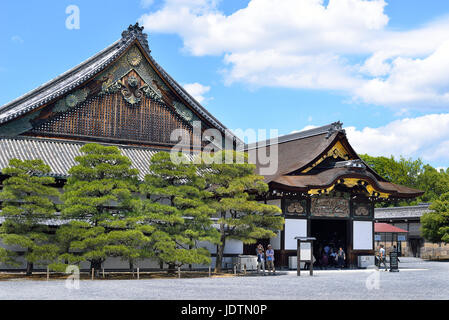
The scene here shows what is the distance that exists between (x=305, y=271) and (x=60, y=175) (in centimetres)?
1313

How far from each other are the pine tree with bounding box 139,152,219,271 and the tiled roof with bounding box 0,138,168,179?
411 cm

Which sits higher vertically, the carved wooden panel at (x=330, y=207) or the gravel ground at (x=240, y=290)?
the carved wooden panel at (x=330, y=207)

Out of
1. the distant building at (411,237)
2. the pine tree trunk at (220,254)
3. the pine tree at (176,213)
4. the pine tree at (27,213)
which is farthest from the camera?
the distant building at (411,237)

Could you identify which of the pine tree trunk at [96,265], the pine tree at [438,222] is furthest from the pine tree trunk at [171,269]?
the pine tree at [438,222]

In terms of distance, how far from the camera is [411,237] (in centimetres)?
5422

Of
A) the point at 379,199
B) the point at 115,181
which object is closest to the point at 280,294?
the point at 115,181

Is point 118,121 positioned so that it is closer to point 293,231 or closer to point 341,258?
point 293,231

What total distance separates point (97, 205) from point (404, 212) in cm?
4172

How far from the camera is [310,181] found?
29.2 m

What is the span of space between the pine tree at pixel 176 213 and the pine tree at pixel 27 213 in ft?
13.1

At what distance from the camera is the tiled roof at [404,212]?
179ft

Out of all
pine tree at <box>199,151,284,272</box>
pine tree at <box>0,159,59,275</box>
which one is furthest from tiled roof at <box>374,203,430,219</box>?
pine tree at <box>0,159,59,275</box>

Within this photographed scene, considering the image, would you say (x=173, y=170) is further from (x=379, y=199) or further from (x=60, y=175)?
(x=379, y=199)

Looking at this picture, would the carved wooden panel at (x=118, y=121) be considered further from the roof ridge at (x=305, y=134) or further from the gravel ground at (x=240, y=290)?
the gravel ground at (x=240, y=290)
